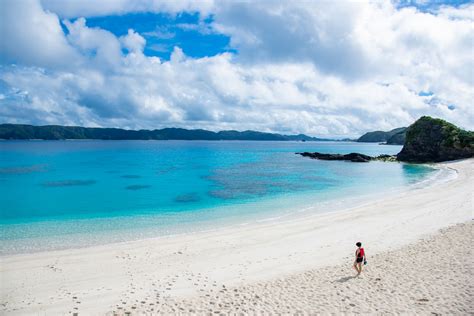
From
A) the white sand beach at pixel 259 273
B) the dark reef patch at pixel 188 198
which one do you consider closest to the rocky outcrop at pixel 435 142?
the white sand beach at pixel 259 273

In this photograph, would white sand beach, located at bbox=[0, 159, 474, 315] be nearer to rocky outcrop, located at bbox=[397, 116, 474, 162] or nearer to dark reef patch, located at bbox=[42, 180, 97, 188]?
dark reef patch, located at bbox=[42, 180, 97, 188]

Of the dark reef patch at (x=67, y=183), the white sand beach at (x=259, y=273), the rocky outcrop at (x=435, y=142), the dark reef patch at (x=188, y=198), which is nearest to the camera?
the white sand beach at (x=259, y=273)

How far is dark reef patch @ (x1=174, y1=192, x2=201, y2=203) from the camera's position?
3656 centimetres

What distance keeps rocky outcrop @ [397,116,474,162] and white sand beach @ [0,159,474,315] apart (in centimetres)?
→ 7030

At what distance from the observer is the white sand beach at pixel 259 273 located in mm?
11914

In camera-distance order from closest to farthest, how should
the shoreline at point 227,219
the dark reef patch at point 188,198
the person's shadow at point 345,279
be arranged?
1. the person's shadow at point 345,279
2. the shoreline at point 227,219
3. the dark reef patch at point 188,198

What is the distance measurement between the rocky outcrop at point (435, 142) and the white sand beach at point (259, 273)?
70.3m

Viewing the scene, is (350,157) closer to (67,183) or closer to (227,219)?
(67,183)

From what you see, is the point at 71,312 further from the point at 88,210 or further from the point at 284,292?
the point at 88,210

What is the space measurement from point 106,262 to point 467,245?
20208mm

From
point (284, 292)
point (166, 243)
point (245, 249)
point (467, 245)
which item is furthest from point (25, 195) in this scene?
point (467, 245)

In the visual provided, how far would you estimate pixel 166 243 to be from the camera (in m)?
20.4

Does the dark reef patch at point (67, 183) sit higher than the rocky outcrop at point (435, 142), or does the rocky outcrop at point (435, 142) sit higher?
the rocky outcrop at point (435, 142)

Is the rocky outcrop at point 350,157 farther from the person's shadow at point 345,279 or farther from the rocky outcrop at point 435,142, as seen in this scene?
the person's shadow at point 345,279
